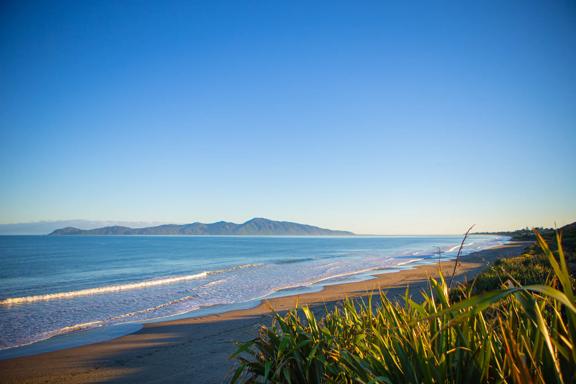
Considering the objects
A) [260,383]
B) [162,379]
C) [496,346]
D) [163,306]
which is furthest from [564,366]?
[163,306]

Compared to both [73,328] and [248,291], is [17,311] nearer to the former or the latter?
[73,328]

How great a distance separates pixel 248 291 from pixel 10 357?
1265cm

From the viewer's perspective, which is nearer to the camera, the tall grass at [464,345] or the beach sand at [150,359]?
the tall grass at [464,345]

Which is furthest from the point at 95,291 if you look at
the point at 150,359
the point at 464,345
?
the point at 464,345

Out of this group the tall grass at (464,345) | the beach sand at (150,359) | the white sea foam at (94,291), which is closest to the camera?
the tall grass at (464,345)

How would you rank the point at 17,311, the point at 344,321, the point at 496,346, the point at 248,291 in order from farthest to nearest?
1. the point at 248,291
2. the point at 17,311
3. the point at 344,321
4. the point at 496,346

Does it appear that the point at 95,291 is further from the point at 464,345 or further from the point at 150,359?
the point at 464,345

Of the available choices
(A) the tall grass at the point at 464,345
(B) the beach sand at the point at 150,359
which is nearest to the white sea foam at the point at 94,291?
(B) the beach sand at the point at 150,359

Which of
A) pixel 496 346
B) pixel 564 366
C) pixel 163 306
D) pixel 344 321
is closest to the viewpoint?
pixel 564 366

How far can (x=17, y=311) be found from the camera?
15.2 meters

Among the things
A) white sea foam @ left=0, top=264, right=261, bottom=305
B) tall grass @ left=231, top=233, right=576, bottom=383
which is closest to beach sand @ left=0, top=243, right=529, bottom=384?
tall grass @ left=231, top=233, right=576, bottom=383

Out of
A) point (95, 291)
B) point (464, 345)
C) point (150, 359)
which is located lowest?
point (95, 291)

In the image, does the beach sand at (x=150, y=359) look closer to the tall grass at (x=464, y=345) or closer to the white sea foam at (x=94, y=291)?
the tall grass at (x=464, y=345)

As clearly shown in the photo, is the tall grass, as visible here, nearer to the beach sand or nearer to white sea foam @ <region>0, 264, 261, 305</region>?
the beach sand
